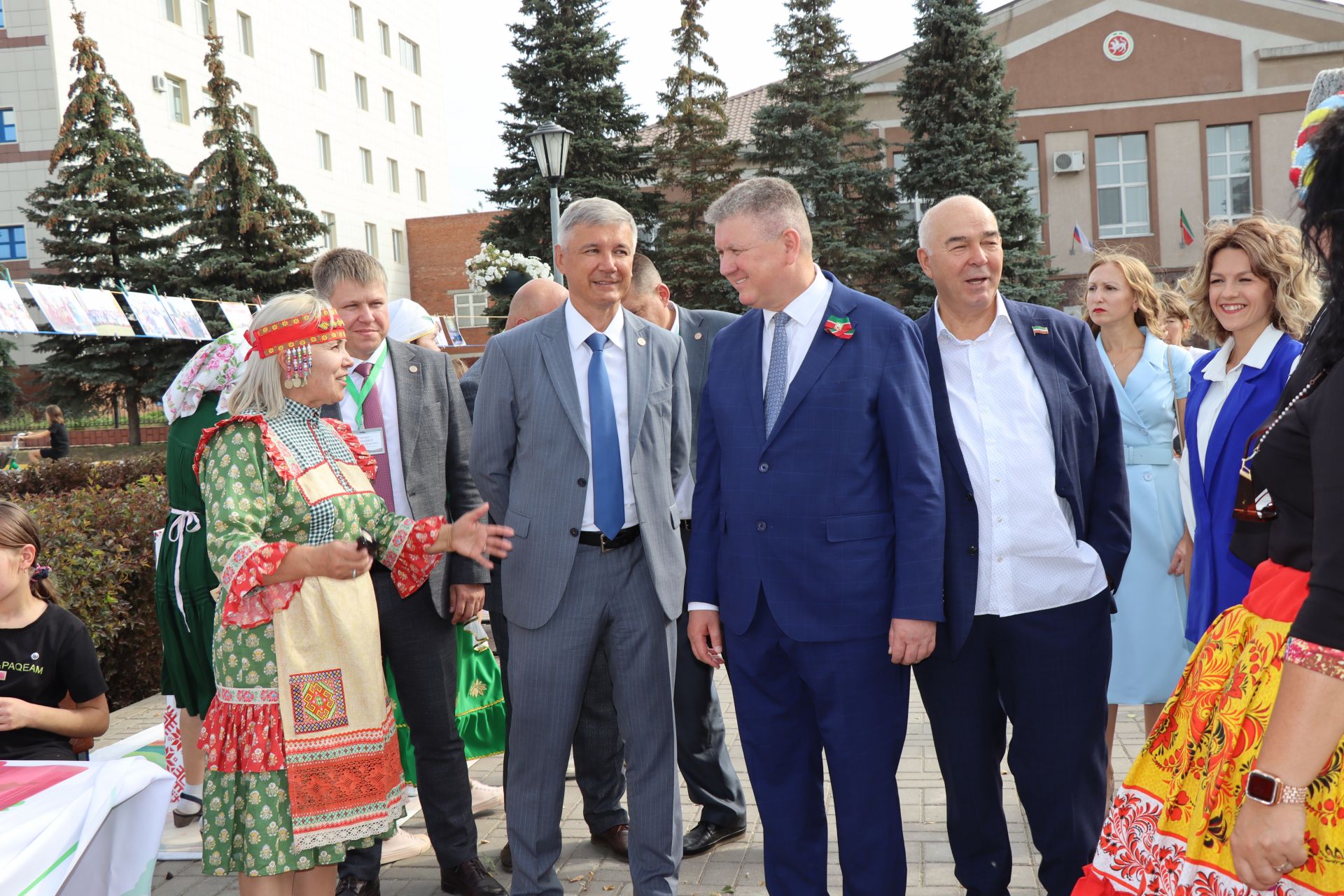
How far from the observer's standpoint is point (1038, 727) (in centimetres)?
333

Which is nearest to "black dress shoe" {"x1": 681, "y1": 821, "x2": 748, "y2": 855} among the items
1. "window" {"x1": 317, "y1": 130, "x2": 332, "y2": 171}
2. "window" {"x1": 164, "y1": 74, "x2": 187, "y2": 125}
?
"window" {"x1": 164, "y1": 74, "x2": 187, "y2": 125}

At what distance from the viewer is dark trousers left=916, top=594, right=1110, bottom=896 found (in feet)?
10.9

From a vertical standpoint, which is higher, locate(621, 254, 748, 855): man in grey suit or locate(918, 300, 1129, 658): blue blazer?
locate(918, 300, 1129, 658): blue blazer

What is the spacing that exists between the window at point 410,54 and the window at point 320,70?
6069 mm

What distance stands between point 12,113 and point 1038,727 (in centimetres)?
3529

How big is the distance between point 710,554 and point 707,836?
4.82 feet

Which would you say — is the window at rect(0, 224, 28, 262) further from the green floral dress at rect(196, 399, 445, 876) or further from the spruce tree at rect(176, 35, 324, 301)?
the green floral dress at rect(196, 399, 445, 876)

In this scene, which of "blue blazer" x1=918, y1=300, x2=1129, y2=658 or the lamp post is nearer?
"blue blazer" x1=918, y1=300, x2=1129, y2=658

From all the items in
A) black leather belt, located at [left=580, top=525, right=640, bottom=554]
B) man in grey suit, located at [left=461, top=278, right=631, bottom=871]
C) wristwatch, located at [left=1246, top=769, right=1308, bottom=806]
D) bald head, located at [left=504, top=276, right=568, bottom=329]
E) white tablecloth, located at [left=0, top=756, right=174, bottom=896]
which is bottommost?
man in grey suit, located at [left=461, top=278, right=631, bottom=871]

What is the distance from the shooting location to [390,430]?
4.08m

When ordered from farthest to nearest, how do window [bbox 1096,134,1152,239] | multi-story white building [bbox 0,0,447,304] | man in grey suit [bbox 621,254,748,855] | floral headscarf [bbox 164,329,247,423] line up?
multi-story white building [bbox 0,0,447,304] < window [bbox 1096,134,1152,239] < man in grey suit [bbox 621,254,748,855] < floral headscarf [bbox 164,329,247,423]

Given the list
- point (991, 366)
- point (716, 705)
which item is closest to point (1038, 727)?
point (991, 366)

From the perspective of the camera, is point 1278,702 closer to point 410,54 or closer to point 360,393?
point 360,393

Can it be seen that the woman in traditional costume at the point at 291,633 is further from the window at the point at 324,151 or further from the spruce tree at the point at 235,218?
the window at the point at 324,151
